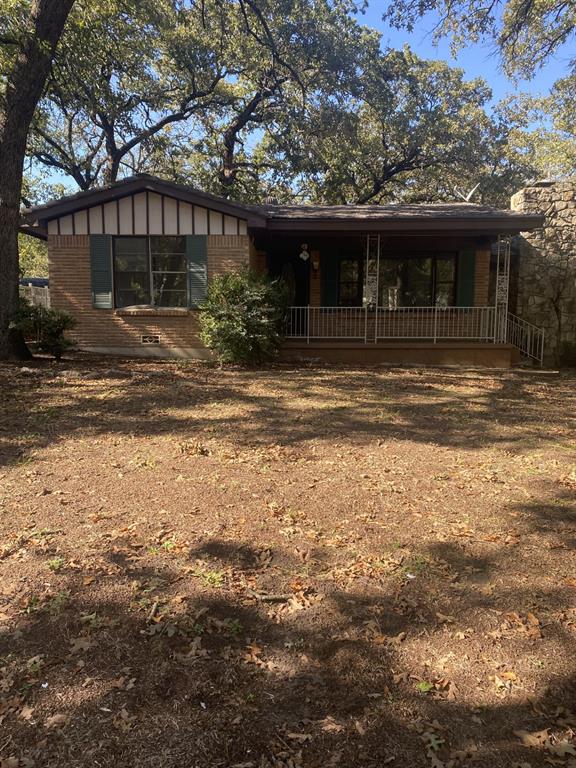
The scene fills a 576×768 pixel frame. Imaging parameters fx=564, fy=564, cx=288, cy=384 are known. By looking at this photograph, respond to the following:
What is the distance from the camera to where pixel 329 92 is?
1686cm

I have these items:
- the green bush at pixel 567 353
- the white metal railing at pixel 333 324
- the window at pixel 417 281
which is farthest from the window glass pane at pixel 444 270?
the green bush at pixel 567 353

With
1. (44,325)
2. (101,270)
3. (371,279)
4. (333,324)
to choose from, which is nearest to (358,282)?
(371,279)

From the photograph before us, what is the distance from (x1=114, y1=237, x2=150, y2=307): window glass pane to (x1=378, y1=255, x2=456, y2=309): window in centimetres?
583

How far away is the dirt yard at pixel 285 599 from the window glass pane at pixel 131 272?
7.08m

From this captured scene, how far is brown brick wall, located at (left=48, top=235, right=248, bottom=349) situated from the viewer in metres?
12.6

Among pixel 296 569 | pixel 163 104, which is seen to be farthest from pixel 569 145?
pixel 296 569

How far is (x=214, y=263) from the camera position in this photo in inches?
490

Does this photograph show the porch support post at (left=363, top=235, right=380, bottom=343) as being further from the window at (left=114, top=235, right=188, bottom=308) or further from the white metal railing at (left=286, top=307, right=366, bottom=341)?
the window at (left=114, top=235, right=188, bottom=308)

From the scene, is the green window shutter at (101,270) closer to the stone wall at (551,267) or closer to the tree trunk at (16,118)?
the tree trunk at (16,118)

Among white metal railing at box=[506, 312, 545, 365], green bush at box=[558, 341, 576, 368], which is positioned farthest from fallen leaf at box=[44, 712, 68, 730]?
green bush at box=[558, 341, 576, 368]

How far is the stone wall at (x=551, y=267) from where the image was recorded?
557 inches

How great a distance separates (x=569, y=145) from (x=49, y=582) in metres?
27.4

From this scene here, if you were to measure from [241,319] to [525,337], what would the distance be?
8.04m

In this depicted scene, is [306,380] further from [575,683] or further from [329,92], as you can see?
[329,92]
